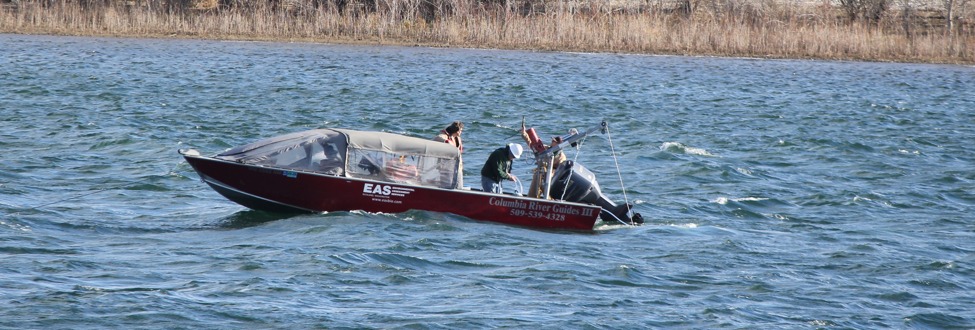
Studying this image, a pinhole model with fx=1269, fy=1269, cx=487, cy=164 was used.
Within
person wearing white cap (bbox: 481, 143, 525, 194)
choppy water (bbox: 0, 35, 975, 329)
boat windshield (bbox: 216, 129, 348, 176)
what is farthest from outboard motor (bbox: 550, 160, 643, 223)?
boat windshield (bbox: 216, 129, 348, 176)

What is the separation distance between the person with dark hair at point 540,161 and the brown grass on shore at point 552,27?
123 ft

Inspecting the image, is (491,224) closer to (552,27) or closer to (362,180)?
(362,180)

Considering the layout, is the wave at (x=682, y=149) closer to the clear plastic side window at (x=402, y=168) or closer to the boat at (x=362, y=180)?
the boat at (x=362, y=180)

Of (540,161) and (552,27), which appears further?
(552,27)

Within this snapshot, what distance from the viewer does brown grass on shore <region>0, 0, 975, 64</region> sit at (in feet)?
187

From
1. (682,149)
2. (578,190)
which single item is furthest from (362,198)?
(682,149)

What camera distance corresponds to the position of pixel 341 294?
15141 millimetres

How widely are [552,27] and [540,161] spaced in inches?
1521

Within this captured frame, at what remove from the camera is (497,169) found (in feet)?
64.9

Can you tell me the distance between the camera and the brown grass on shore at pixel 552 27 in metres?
57.0

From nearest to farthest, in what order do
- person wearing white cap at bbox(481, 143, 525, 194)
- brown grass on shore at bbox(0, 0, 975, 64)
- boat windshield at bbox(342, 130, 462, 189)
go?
boat windshield at bbox(342, 130, 462, 189), person wearing white cap at bbox(481, 143, 525, 194), brown grass on shore at bbox(0, 0, 975, 64)

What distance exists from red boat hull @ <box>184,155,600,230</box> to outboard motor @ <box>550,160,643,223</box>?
1.60 ft

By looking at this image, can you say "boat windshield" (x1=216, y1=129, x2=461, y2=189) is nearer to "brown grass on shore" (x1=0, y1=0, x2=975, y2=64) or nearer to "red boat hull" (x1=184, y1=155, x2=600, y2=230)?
"red boat hull" (x1=184, y1=155, x2=600, y2=230)

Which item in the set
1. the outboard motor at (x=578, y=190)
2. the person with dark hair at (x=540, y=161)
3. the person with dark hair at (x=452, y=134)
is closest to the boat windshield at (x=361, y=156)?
the person with dark hair at (x=452, y=134)
